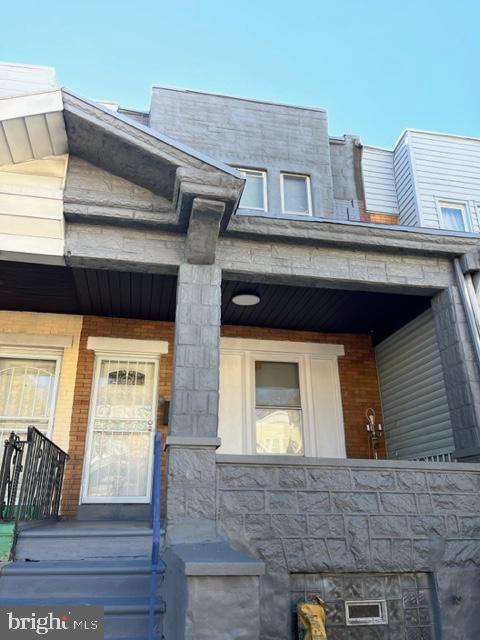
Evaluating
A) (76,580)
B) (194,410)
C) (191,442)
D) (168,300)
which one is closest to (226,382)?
(168,300)

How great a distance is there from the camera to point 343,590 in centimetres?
434

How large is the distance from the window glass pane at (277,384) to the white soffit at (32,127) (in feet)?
13.8

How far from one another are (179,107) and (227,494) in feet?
22.5

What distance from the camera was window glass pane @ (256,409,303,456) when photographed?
24.0 feet

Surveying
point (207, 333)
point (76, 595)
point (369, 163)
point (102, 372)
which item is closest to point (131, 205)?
point (207, 333)

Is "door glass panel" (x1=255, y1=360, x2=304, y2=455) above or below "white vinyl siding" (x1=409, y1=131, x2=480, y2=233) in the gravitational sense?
below

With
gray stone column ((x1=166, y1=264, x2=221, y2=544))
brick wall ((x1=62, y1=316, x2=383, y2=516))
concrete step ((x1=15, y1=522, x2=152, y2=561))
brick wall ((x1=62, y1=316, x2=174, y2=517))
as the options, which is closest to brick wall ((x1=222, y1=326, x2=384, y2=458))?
brick wall ((x1=62, y1=316, x2=383, y2=516))

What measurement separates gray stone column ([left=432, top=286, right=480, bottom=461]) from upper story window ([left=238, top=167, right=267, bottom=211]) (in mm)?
3680

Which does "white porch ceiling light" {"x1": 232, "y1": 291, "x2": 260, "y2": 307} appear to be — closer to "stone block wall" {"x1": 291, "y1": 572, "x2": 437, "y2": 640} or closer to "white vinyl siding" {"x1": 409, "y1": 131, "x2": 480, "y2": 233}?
"stone block wall" {"x1": 291, "y1": 572, "x2": 437, "y2": 640}

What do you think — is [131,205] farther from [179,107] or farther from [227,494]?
[179,107]

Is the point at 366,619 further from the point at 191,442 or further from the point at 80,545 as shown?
the point at 80,545

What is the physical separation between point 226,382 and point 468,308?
3.50m

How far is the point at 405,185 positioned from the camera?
32.6ft

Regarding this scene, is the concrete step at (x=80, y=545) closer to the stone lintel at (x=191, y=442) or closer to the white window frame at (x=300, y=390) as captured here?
the stone lintel at (x=191, y=442)
